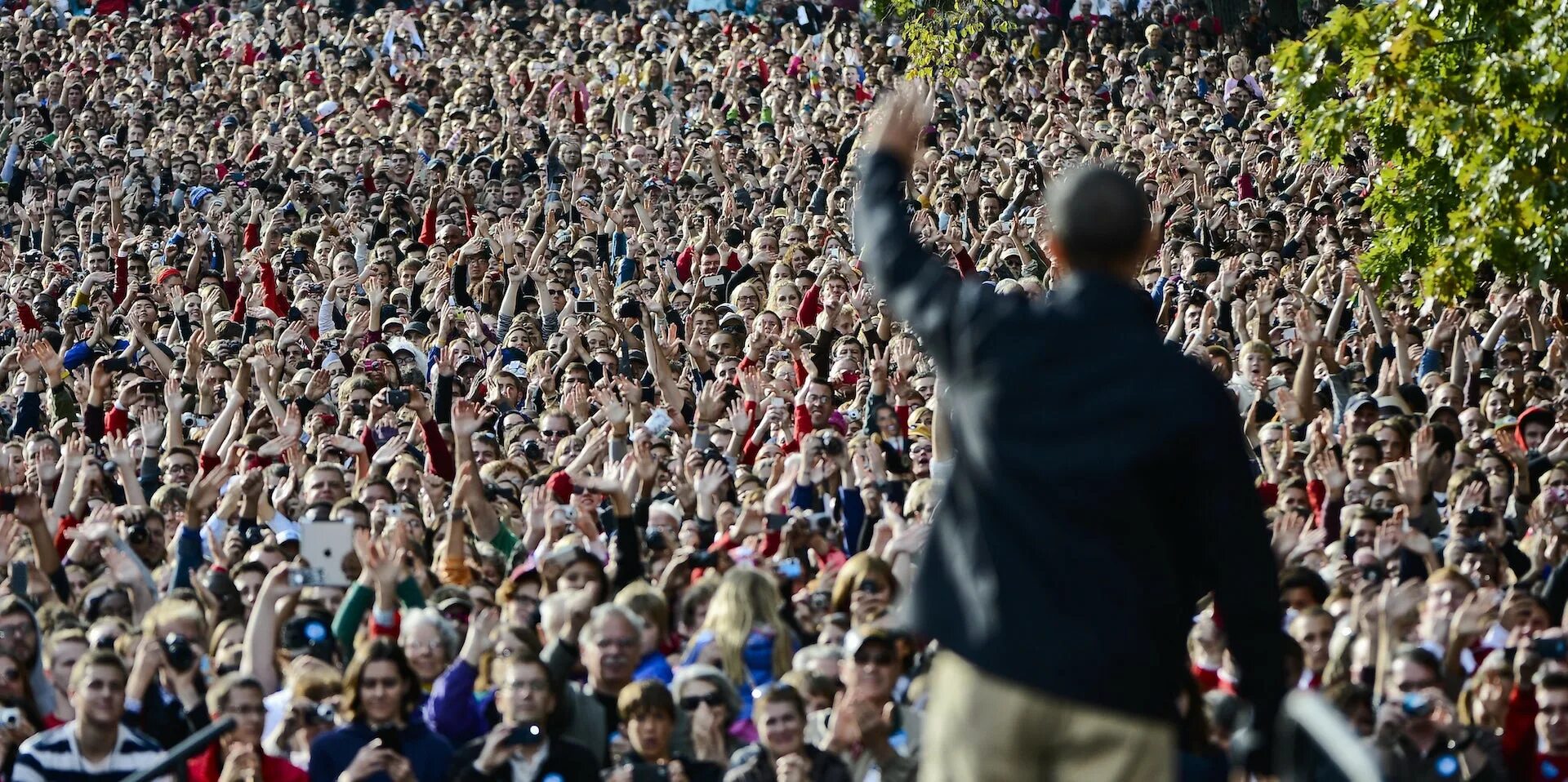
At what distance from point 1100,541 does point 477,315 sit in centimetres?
1433

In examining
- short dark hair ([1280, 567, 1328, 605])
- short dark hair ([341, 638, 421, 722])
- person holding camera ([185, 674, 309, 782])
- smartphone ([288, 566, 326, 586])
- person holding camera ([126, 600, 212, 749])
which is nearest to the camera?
person holding camera ([185, 674, 309, 782])

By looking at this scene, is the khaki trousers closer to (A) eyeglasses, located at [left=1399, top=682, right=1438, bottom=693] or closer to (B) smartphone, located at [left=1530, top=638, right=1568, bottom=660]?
(A) eyeglasses, located at [left=1399, top=682, right=1438, bottom=693]

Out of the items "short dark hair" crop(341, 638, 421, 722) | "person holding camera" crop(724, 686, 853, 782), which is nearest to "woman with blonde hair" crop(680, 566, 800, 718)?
"person holding camera" crop(724, 686, 853, 782)

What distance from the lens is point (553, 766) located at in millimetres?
7793

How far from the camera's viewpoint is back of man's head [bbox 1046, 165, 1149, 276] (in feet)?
12.8

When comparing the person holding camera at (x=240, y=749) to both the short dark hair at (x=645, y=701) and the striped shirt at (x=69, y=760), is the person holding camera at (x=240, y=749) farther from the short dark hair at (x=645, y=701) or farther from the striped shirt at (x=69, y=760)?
the short dark hair at (x=645, y=701)

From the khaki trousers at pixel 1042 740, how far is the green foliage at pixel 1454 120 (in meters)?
9.42

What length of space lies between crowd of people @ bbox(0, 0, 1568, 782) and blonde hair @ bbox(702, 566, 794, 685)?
17mm

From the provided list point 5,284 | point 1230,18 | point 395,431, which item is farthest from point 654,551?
point 1230,18

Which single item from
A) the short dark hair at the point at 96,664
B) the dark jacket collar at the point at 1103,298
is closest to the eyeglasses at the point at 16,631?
the short dark hair at the point at 96,664

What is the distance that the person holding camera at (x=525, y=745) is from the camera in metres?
7.75

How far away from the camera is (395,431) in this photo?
47.6 ft

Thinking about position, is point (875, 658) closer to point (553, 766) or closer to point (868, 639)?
point (868, 639)

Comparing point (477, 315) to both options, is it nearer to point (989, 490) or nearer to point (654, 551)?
point (654, 551)
